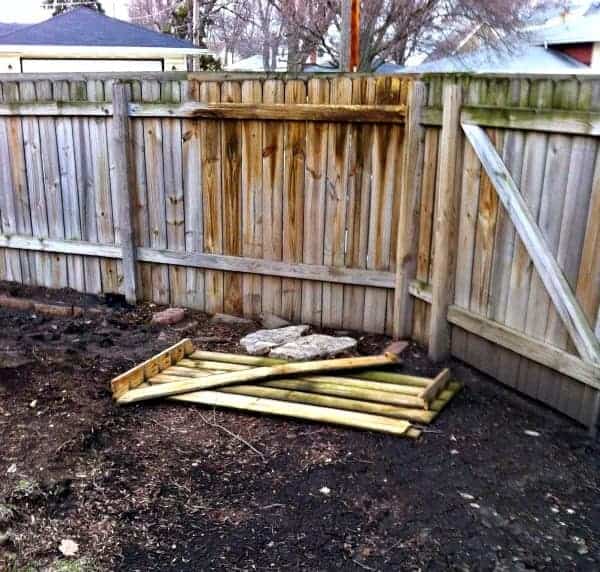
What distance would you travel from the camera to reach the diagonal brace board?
3.47m

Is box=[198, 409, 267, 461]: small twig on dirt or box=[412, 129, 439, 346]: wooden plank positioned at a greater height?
box=[412, 129, 439, 346]: wooden plank

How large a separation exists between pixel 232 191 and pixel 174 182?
0.53m

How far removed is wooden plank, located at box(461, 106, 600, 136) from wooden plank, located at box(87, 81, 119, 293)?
10.2 feet

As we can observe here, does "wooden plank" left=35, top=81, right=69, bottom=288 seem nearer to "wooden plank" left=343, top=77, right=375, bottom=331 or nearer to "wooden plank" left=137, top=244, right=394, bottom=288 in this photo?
"wooden plank" left=137, top=244, right=394, bottom=288

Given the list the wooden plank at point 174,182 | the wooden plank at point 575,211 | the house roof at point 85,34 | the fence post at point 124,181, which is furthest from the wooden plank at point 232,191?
the house roof at point 85,34

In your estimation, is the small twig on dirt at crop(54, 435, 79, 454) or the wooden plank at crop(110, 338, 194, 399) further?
the wooden plank at crop(110, 338, 194, 399)

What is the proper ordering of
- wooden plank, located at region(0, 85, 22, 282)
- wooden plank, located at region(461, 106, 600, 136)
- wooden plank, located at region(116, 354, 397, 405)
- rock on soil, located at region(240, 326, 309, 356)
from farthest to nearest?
wooden plank, located at region(0, 85, 22, 282), rock on soil, located at region(240, 326, 309, 356), wooden plank, located at region(116, 354, 397, 405), wooden plank, located at region(461, 106, 600, 136)

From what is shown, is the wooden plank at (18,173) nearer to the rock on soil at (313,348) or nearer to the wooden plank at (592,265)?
the rock on soil at (313,348)

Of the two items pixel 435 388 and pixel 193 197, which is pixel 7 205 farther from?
pixel 435 388

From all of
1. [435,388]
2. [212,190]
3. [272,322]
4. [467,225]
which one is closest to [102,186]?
[212,190]

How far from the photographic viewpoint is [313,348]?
475cm

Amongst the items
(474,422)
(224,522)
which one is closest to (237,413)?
(224,522)

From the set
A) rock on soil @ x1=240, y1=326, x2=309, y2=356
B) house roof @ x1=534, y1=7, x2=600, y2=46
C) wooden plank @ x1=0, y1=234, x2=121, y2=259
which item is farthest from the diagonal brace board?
house roof @ x1=534, y1=7, x2=600, y2=46

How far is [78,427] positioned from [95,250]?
2647 millimetres
